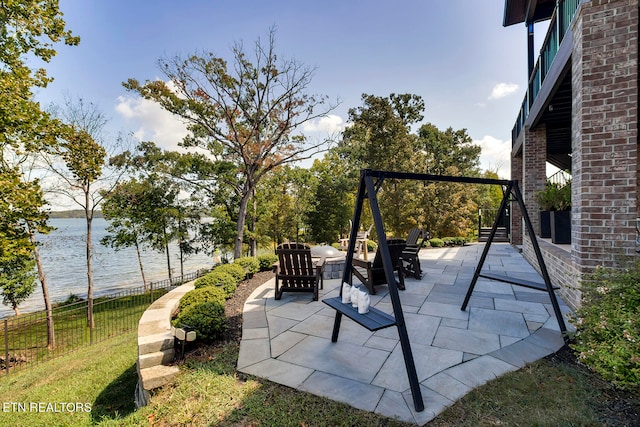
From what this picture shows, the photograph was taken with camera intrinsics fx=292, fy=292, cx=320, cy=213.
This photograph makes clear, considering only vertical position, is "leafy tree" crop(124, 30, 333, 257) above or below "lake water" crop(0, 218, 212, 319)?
above

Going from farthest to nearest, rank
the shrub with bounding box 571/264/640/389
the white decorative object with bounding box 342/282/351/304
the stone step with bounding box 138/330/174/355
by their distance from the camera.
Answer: the stone step with bounding box 138/330/174/355, the white decorative object with bounding box 342/282/351/304, the shrub with bounding box 571/264/640/389

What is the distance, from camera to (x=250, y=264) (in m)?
6.41

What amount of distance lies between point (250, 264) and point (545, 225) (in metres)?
6.25

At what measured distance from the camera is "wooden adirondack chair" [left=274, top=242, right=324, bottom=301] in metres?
4.47

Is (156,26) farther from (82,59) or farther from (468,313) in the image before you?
(468,313)

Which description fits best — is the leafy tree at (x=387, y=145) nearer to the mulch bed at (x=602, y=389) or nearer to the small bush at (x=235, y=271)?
the small bush at (x=235, y=271)

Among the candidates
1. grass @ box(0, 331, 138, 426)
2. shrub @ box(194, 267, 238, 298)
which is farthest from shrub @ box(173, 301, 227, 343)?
shrub @ box(194, 267, 238, 298)

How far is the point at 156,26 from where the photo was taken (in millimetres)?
7867

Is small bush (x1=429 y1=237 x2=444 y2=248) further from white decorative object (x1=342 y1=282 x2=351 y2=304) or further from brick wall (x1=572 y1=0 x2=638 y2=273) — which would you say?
white decorative object (x1=342 y1=282 x2=351 y2=304)

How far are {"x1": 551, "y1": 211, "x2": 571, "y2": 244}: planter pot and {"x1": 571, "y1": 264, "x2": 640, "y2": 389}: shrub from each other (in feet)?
9.86

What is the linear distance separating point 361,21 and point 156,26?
551 cm

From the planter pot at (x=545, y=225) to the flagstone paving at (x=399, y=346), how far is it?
2176 millimetres

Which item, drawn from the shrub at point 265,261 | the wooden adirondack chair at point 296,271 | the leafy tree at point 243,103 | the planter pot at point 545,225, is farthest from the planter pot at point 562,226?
the leafy tree at point 243,103

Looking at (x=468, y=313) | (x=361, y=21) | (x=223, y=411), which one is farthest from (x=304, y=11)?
(x=223, y=411)
